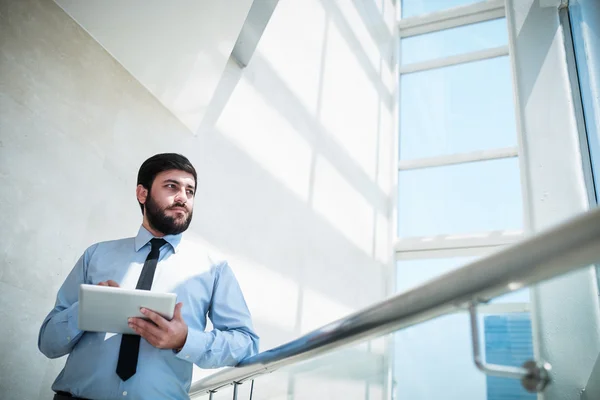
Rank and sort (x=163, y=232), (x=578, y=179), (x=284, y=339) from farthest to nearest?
(x=284, y=339)
(x=578, y=179)
(x=163, y=232)

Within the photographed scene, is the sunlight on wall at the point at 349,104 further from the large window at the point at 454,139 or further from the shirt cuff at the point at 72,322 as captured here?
the shirt cuff at the point at 72,322

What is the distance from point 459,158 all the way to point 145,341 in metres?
6.45

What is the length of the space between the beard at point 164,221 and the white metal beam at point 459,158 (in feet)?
19.8

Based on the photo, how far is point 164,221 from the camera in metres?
2.11

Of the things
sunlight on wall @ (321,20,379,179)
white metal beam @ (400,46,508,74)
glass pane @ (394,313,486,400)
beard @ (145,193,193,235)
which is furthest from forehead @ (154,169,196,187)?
white metal beam @ (400,46,508,74)

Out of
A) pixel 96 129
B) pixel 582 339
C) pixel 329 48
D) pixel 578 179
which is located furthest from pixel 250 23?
pixel 582 339

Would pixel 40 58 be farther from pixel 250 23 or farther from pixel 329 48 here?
pixel 329 48

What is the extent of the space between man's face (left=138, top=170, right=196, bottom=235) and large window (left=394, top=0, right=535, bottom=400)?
5.21 m

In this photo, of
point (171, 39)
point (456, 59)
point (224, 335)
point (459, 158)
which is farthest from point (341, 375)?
point (456, 59)

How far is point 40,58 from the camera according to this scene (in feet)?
8.71

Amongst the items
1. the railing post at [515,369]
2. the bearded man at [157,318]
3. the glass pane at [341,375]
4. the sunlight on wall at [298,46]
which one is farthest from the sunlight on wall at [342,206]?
the railing post at [515,369]

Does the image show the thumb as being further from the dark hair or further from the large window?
the large window

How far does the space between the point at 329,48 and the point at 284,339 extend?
11.8ft

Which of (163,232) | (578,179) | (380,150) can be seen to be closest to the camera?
(163,232)
